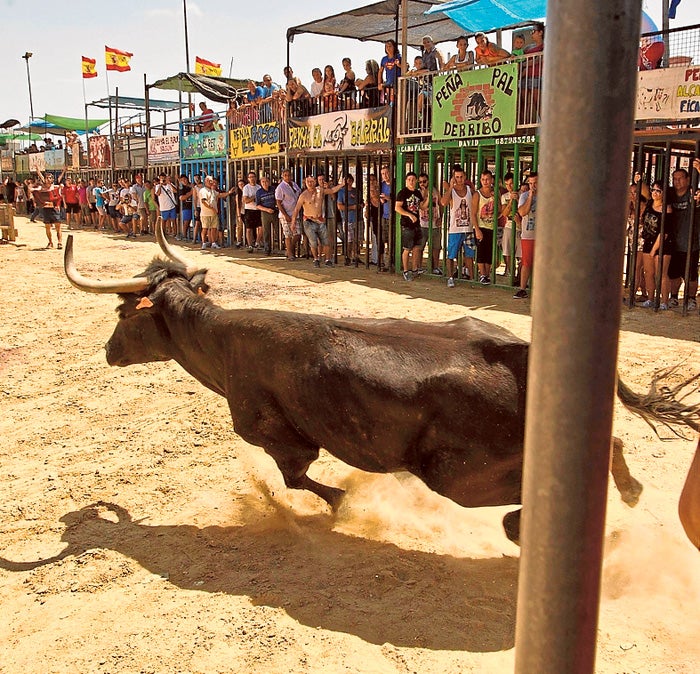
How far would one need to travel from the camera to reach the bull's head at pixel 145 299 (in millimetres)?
4977

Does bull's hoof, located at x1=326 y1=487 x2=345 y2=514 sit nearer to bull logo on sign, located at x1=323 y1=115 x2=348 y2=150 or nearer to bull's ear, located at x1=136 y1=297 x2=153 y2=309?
bull's ear, located at x1=136 y1=297 x2=153 y2=309

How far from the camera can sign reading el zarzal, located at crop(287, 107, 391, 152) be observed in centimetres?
1494

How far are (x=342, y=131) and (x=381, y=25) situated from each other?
3687 millimetres

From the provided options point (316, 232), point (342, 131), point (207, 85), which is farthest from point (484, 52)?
point (207, 85)

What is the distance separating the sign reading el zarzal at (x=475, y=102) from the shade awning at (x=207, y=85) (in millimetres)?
12233

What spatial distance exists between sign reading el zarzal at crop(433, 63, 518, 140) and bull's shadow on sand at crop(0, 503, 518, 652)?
940 cm

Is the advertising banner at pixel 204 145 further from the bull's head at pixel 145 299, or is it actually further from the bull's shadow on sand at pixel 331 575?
the bull's shadow on sand at pixel 331 575

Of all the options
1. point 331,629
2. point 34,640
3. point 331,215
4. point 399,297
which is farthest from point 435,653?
point 331,215

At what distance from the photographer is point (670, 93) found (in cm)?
984

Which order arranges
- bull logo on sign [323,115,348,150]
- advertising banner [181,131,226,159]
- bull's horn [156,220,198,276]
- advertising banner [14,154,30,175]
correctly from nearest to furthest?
bull's horn [156,220,198,276]
bull logo on sign [323,115,348,150]
advertising banner [181,131,226,159]
advertising banner [14,154,30,175]

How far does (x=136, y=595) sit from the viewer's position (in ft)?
12.2

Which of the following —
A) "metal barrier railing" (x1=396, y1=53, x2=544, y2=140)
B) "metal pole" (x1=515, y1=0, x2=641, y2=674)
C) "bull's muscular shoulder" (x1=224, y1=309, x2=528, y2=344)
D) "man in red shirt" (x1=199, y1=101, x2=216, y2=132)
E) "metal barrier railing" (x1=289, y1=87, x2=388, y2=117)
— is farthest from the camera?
"man in red shirt" (x1=199, y1=101, x2=216, y2=132)

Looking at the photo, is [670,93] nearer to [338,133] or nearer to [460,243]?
[460,243]

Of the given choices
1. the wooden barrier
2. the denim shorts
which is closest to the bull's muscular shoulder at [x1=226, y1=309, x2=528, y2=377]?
the denim shorts
